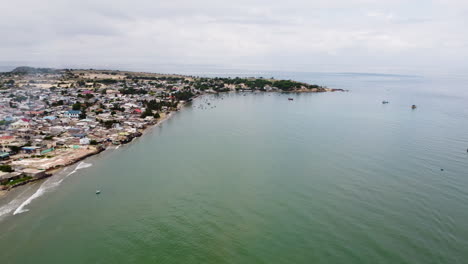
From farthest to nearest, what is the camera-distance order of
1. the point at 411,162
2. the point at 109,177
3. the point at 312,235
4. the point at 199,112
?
the point at 199,112, the point at 411,162, the point at 109,177, the point at 312,235

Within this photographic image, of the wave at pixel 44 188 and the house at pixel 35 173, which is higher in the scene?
the house at pixel 35 173

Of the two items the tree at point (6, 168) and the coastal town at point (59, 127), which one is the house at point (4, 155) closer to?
the coastal town at point (59, 127)

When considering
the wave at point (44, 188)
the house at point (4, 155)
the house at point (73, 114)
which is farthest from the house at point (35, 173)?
the house at point (73, 114)

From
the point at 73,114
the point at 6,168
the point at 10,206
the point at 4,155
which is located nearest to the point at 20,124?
the point at 73,114

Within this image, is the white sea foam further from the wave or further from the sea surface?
the wave

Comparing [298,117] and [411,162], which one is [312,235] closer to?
[411,162]

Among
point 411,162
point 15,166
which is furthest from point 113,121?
point 411,162

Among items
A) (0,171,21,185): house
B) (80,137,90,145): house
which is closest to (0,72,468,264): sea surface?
(0,171,21,185): house

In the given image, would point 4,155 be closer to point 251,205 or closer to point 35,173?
point 35,173
